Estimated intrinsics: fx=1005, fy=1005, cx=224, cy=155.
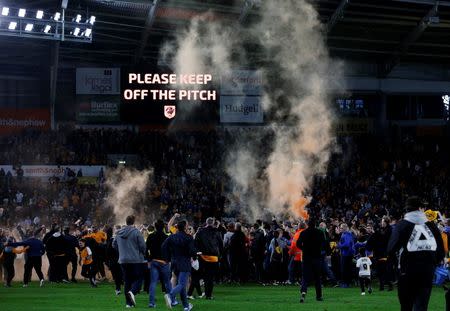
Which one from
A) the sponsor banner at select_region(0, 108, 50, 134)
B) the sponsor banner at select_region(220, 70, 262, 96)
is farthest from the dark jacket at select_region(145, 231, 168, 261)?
the sponsor banner at select_region(0, 108, 50, 134)

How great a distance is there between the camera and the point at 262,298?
21625mm

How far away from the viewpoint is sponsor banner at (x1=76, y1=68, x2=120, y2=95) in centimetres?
4719

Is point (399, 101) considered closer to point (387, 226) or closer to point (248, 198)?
point (248, 198)

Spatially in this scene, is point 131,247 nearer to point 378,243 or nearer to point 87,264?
point 378,243

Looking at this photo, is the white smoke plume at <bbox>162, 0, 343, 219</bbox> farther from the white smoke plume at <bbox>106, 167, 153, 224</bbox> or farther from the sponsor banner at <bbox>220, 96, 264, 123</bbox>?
the white smoke plume at <bbox>106, 167, 153, 224</bbox>

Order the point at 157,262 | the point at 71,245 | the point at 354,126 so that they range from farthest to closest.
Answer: the point at 354,126 < the point at 71,245 < the point at 157,262

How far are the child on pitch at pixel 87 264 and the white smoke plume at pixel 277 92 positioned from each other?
16.3 m

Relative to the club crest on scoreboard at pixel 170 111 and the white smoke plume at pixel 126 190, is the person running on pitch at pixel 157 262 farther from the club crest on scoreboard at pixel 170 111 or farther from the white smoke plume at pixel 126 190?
the club crest on scoreboard at pixel 170 111

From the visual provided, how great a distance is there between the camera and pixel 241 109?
47.7 metres

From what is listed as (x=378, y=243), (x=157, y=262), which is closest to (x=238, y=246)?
(x=378, y=243)

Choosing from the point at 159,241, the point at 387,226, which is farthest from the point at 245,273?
the point at 159,241

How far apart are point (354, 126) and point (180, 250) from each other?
36015 mm

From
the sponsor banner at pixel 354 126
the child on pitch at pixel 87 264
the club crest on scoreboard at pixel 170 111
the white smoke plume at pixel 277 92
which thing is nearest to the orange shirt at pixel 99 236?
the child on pitch at pixel 87 264

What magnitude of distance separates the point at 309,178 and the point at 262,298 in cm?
2668
